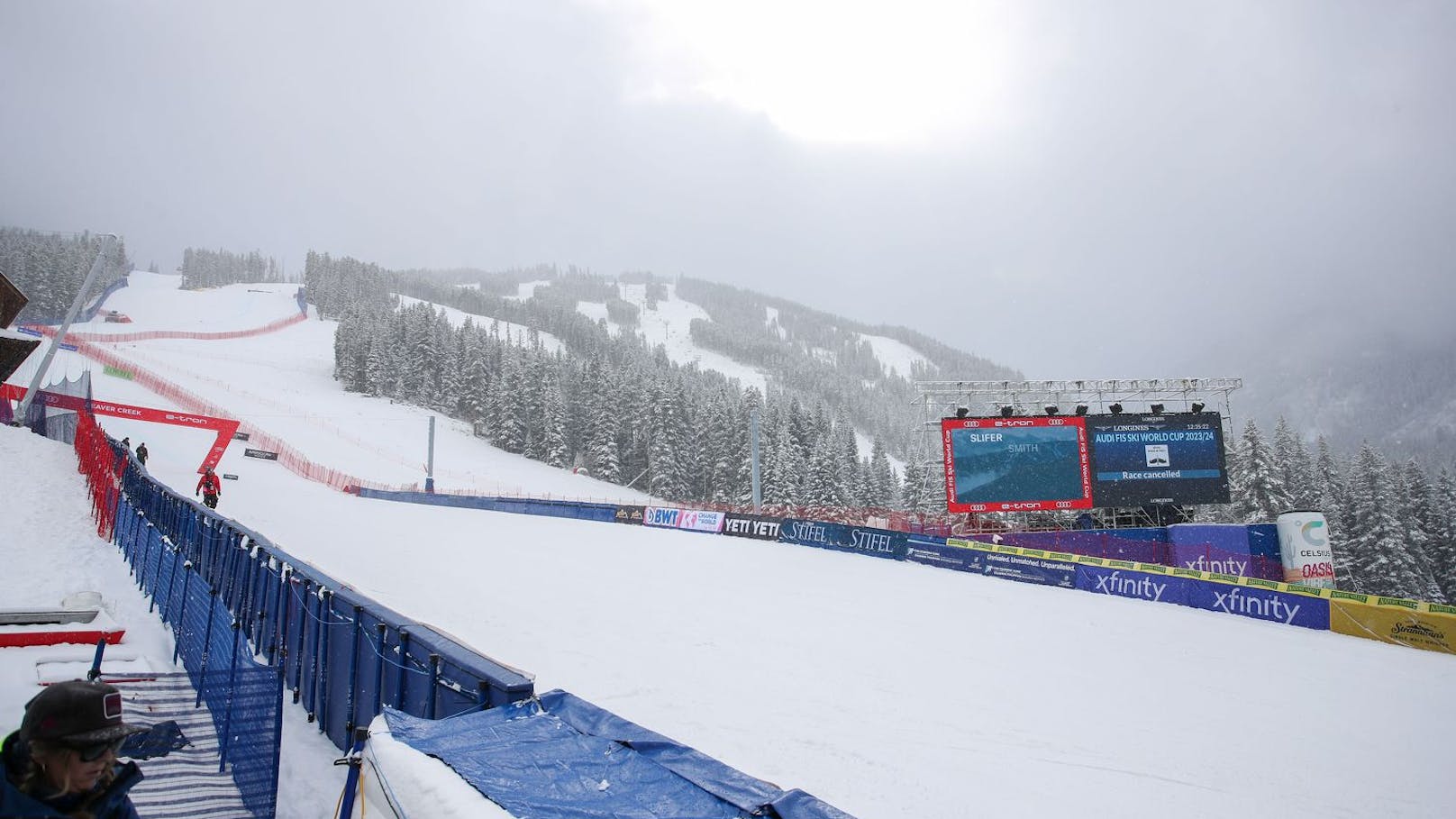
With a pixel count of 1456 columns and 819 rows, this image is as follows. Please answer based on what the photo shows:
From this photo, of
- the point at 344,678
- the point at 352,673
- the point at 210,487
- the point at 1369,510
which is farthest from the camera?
the point at 1369,510

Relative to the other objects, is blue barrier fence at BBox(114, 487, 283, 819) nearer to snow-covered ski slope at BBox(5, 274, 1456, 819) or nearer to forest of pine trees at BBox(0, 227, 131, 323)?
snow-covered ski slope at BBox(5, 274, 1456, 819)

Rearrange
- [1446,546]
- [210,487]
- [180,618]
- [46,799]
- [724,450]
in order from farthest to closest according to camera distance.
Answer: [724,450] < [1446,546] < [210,487] < [180,618] < [46,799]

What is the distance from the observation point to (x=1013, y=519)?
31.1m

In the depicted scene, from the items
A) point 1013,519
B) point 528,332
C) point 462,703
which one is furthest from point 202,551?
point 528,332

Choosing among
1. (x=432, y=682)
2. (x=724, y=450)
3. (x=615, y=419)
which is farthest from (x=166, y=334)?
(x=432, y=682)

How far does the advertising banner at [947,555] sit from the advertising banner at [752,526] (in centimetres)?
592

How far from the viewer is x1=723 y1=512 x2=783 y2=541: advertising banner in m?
27.2

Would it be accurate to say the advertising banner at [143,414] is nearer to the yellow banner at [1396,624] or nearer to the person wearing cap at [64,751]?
the person wearing cap at [64,751]

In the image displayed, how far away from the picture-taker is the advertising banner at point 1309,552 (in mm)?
22141

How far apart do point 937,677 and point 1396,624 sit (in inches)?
424

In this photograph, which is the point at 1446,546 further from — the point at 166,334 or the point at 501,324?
the point at 501,324

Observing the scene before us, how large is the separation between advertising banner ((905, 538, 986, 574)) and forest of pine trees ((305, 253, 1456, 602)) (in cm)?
1811

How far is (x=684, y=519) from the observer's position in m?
30.1

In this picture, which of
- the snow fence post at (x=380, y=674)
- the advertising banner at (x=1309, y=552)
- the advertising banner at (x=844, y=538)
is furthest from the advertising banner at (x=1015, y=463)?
the snow fence post at (x=380, y=674)
